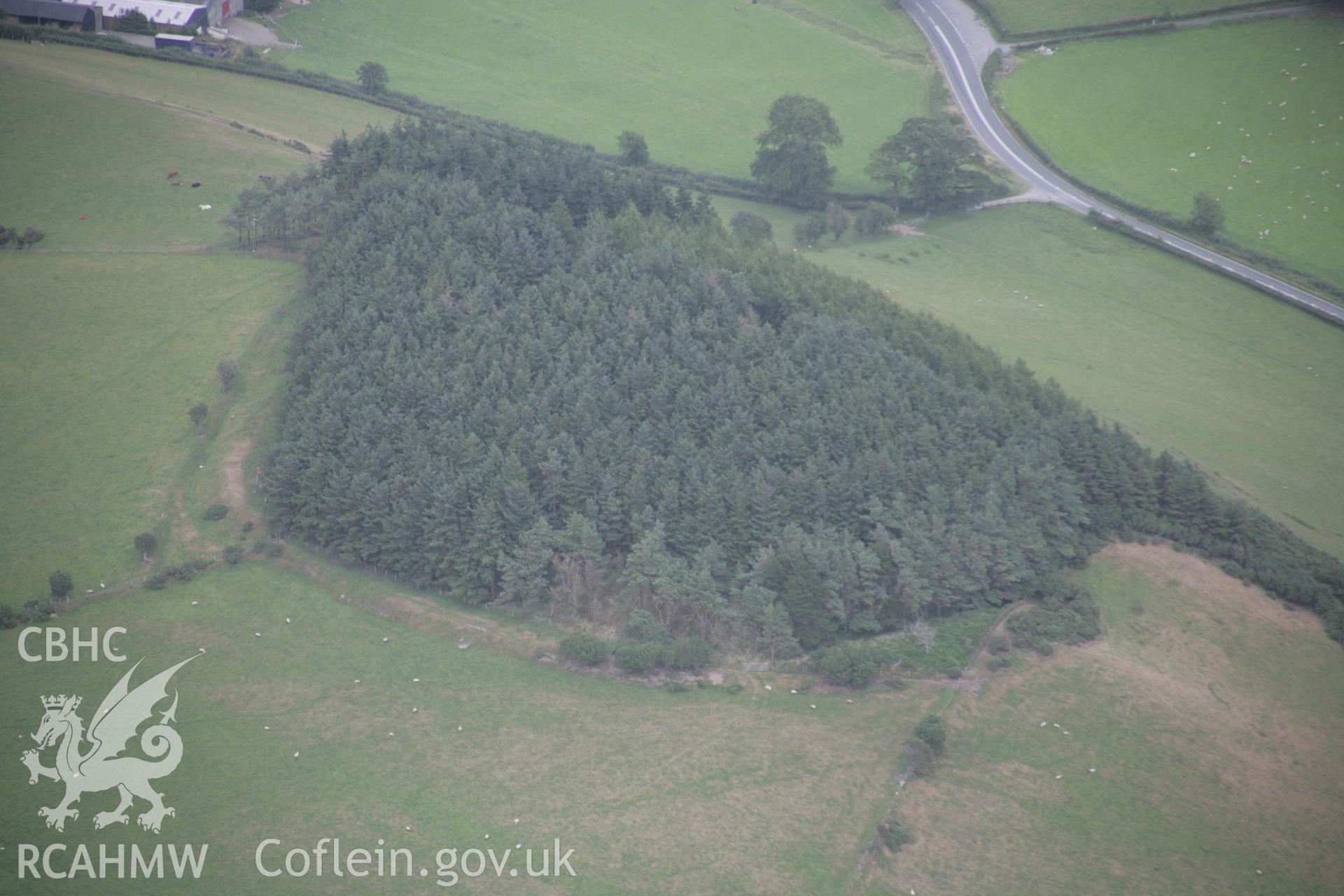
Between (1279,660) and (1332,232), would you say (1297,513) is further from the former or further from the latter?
(1332,232)

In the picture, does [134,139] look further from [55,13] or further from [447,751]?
[447,751]

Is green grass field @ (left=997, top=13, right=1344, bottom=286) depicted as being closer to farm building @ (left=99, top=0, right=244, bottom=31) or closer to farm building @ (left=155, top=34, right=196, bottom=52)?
farm building @ (left=155, top=34, right=196, bottom=52)

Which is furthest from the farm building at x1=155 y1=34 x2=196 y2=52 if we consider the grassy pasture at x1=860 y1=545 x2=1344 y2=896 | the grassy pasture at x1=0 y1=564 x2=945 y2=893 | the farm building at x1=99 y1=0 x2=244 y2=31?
the grassy pasture at x1=860 y1=545 x2=1344 y2=896

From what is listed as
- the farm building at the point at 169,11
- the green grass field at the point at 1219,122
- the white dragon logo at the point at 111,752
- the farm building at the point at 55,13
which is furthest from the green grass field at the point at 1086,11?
the white dragon logo at the point at 111,752

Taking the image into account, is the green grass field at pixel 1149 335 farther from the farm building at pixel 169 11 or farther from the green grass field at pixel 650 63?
the farm building at pixel 169 11

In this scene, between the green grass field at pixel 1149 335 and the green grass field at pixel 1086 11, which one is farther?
the green grass field at pixel 1086 11

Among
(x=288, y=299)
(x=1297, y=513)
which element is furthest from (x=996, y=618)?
(x=288, y=299)

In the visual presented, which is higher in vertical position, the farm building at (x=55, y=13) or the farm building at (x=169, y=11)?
the farm building at (x=169, y=11)
